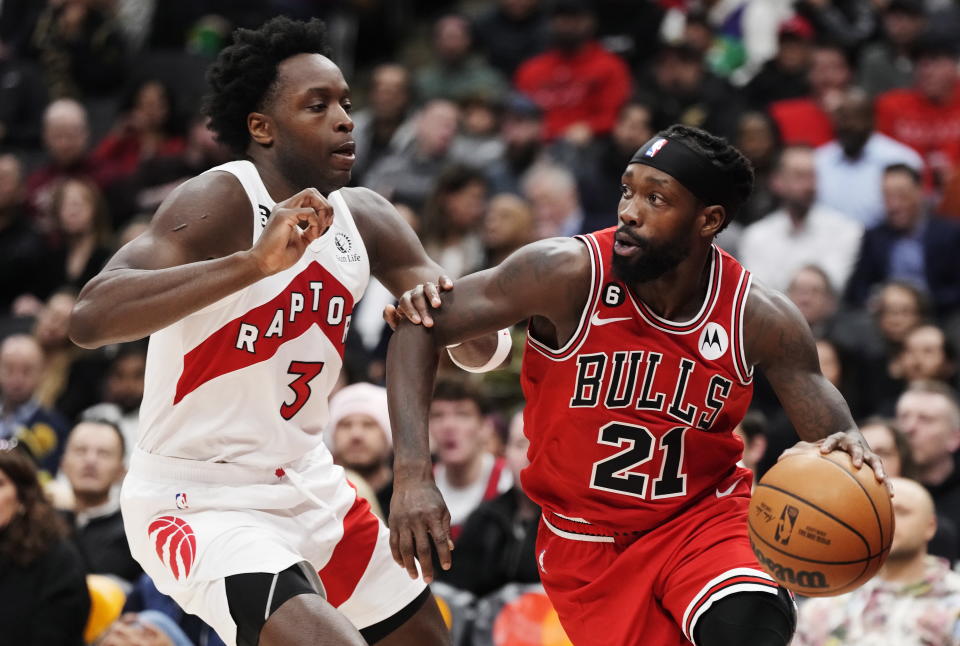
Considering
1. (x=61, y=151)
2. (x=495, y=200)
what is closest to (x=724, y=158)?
(x=495, y=200)

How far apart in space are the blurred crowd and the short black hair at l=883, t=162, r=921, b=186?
0.10ft

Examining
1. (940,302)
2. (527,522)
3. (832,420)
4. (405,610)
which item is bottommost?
(940,302)

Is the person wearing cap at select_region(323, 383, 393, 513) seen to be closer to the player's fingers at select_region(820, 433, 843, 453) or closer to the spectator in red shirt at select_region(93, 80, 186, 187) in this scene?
the player's fingers at select_region(820, 433, 843, 453)

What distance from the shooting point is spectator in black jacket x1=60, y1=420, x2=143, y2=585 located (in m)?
7.44

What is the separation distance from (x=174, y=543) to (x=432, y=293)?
43.3 inches

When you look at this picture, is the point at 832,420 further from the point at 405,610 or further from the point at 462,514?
the point at 462,514

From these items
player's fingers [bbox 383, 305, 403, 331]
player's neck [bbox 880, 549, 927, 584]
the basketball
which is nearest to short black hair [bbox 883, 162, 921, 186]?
player's neck [bbox 880, 549, 927, 584]

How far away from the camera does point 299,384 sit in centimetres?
448

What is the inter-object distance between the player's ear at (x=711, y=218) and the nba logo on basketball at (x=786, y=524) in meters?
0.94

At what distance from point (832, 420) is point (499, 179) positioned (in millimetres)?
6583

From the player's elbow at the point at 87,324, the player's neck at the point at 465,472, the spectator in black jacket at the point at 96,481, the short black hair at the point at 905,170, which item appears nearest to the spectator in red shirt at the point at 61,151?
the spectator in black jacket at the point at 96,481

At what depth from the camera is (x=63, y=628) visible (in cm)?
639

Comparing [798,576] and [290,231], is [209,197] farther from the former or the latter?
[798,576]

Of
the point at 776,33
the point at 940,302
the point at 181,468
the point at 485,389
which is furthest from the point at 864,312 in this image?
the point at 181,468
